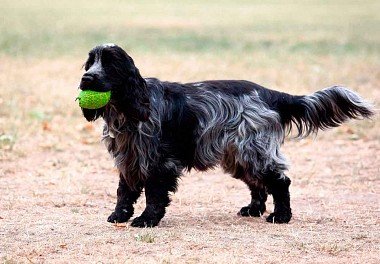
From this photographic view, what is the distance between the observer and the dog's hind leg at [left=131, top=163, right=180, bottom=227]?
8258mm

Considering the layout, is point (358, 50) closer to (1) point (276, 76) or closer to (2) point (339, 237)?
(1) point (276, 76)

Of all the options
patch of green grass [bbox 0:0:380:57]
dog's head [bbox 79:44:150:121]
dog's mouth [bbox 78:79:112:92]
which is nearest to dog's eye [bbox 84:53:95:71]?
dog's head [bbox 79:44:150:121]

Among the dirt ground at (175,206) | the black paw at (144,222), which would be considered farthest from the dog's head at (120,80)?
the dirt ground at (175,206)

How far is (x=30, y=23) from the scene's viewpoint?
117 feet

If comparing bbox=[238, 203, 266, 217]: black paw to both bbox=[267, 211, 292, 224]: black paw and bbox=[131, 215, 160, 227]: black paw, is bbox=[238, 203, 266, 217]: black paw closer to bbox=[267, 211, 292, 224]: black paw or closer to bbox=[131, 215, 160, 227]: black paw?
bbox=[267, 211, 292, 224]: black paw

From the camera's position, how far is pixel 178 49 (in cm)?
2709

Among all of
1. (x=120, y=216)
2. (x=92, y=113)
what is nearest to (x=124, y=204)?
(x=120, y=216)

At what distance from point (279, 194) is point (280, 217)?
0.77ft

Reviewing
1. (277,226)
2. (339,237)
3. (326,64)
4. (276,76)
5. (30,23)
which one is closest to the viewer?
(339,237)

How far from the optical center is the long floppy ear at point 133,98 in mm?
7969

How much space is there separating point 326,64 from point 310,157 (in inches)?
430

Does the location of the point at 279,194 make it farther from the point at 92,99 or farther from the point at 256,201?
the point at 92,99

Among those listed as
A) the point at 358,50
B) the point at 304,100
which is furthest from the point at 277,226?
the point at 358,50

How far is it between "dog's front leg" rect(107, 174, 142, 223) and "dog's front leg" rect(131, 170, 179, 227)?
191 millimetres
